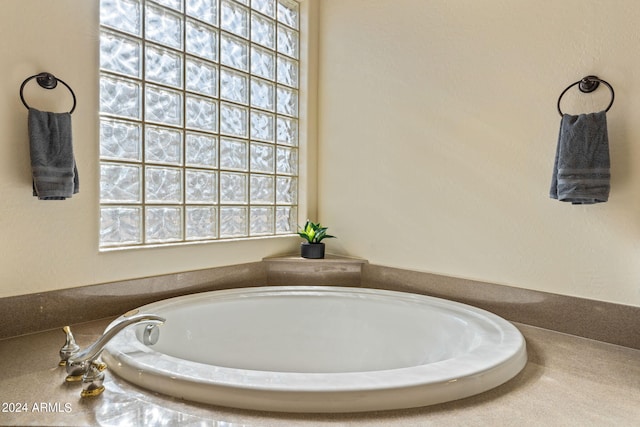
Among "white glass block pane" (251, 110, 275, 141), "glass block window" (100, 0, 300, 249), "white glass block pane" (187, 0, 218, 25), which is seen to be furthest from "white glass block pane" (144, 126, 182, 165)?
"white glass block pane" (187, 0, 218, 25)

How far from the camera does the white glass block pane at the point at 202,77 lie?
75.9 inches

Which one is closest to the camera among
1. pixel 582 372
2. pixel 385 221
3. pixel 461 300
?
pixel 582 372

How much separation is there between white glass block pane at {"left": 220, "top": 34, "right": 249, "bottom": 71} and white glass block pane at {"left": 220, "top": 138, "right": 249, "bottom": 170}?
0.40 m

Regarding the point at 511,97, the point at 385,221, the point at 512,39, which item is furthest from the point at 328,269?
the point at 512,39

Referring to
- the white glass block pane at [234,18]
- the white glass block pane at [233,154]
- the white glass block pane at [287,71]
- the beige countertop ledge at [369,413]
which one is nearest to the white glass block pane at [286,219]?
the white glass block pane at [233,154]

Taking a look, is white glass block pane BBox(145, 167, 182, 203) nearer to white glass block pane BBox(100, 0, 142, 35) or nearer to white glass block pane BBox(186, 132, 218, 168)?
white glass block pane BBox(186, 132, 218, 168)

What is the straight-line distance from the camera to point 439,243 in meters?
1.94

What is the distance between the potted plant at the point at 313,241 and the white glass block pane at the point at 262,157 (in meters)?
0.41

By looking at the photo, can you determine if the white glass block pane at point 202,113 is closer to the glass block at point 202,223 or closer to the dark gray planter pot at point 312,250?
the glass block at point 202,223

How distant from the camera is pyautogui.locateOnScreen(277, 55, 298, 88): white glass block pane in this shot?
2.37 metres

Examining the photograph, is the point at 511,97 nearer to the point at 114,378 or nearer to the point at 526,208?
the point at 526,208

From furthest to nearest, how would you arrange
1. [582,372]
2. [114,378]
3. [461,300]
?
[461,300] → [582,372] → [114,378]

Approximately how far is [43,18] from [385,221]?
1686mm

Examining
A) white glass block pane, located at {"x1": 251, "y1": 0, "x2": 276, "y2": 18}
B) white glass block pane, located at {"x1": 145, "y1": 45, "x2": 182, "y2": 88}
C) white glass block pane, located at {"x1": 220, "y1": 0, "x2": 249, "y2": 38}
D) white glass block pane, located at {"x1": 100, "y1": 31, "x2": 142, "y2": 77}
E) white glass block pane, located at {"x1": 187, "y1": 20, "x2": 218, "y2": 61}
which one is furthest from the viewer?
white glass block pane, located at {"x1": 251, "y1": 0, "x2": 276, "y2": 18}
